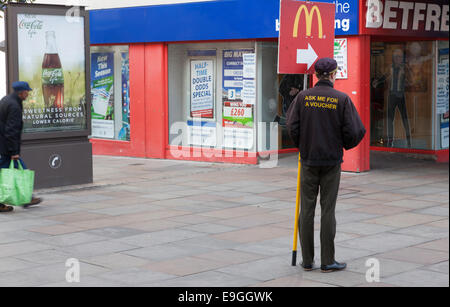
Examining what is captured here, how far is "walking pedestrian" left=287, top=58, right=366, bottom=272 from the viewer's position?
21.2ft

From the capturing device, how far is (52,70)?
12.1 m

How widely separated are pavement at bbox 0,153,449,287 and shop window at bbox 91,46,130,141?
12.7 feet

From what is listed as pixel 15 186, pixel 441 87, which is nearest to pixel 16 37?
pixel 15 186

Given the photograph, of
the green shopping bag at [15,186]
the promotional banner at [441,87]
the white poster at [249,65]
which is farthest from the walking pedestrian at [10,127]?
the promotional banner at [441,87]

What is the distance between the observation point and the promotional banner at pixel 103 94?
1753cm

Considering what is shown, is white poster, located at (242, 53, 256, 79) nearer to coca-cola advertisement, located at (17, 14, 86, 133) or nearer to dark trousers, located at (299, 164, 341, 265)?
coca-cola advertisement, located at (17, 14, 86, 133)

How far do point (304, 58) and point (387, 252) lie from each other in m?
2.04

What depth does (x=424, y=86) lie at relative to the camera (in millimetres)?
15664

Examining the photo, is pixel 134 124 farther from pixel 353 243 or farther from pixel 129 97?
pixel 353 243

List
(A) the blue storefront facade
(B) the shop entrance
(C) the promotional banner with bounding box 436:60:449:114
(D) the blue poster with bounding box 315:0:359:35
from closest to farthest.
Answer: (D) the blue poster with bounding box 315:0:359:35
(A) the blue storefront facade
(C) the promotional banner with bounding box 436:60:449:114
(B) the shop entrance

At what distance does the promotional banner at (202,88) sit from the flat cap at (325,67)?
9.26 metres

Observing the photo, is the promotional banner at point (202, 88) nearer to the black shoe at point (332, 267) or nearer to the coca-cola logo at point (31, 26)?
the coca-cola logo at point (31, 26)

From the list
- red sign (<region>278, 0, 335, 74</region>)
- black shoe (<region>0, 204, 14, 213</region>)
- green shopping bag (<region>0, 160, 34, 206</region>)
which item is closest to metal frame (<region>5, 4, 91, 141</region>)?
green shopping bag (<region>0, 160, 34, 206</region>)
